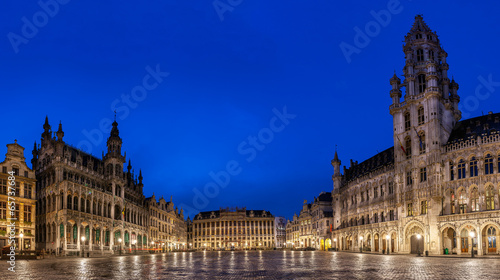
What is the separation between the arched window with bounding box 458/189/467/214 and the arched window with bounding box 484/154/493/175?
4218mm

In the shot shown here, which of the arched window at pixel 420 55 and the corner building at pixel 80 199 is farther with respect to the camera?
the arched window at pixel 420 55

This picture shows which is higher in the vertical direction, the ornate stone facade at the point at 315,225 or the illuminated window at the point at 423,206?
the illuminated window at the point at 423,206

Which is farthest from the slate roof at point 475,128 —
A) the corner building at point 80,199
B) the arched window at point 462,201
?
the corner building at point 80,199

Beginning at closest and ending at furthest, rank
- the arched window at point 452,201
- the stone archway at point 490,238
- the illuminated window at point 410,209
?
the stone archway at point 490,238 < the arched window at point 452,201 < the illuminated window at point 410,209

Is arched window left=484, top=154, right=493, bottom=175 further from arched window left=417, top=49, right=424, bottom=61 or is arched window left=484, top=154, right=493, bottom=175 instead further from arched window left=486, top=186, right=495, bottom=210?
arched window left=417, top=49, right=424, bottom=61

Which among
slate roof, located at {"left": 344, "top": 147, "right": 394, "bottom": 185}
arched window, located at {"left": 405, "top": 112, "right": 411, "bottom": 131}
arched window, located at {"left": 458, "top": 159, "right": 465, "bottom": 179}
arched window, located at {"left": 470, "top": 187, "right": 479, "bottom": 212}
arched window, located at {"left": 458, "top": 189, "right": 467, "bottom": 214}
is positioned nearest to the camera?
arched window, located at {"left": 470, "top": 187, "right": 479, "bottom": 212}

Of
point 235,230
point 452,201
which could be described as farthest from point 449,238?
point 235,230

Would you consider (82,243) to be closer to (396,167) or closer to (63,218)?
(63,218)

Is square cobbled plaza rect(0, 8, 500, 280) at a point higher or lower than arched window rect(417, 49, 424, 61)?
lower

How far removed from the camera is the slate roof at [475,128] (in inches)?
2509

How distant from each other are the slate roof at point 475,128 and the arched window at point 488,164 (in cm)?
331

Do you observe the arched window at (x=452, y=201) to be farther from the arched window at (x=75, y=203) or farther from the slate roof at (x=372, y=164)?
the arched window at (x=75, y=203)

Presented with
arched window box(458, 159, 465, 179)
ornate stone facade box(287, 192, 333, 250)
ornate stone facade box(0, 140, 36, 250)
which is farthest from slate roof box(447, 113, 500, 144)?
ornate stone facade box(0, 140, 36, 250)

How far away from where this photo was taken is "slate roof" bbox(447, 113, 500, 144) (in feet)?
209
